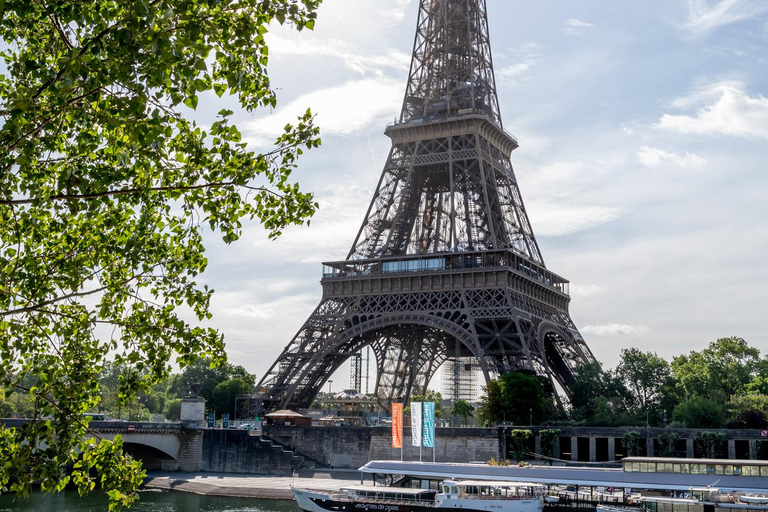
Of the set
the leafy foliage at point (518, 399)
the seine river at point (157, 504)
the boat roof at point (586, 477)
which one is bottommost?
the seine river at point (157, 504)

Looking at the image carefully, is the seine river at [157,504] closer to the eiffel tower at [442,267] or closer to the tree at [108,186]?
the eiffel tower at [442,267]

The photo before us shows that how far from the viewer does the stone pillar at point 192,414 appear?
78.6 metres

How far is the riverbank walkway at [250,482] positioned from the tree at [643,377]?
27.9 meters

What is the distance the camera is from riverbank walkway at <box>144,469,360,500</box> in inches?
2447

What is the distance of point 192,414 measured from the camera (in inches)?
3130

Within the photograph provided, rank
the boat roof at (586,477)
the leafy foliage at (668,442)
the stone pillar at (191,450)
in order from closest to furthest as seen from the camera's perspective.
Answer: the boat roof at (586,477) → the leafy foliage at (668,442) → the stone pillar at (191,450)

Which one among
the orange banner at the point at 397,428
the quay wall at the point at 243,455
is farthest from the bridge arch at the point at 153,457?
the orange banner at the point at 397,428

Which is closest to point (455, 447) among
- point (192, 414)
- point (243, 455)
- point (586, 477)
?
point (243, 455)

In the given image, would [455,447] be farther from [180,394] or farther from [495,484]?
[180,394]

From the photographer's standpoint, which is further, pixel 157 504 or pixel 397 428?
pixel 397 428

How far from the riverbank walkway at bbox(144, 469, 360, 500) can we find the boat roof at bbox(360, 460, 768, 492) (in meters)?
8.55

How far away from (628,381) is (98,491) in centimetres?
4824

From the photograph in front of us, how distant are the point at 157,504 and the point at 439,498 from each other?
19.6 metres

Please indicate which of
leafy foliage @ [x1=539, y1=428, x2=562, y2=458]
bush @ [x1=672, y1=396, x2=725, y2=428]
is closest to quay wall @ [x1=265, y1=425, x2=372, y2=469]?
leafy foliage @ [x1=539, y1=428, x2=562, y2=458]
